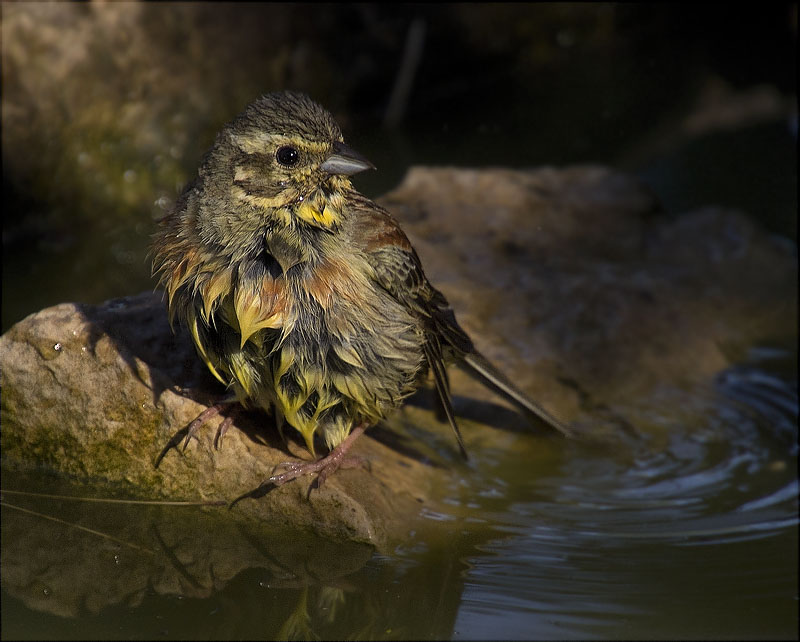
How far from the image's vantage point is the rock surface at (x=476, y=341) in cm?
392

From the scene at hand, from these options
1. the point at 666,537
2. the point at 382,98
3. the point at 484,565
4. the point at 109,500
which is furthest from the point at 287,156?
the point at 382,98

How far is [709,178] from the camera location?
317 inches

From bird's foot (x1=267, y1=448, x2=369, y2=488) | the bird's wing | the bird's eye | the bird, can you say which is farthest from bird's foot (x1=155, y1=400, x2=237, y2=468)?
the bird's eye

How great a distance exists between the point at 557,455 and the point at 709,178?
4.01 meters

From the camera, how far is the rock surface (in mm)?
3916

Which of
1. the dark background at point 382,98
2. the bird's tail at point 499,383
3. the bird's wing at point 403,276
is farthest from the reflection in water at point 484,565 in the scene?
the dark background at point 382,98

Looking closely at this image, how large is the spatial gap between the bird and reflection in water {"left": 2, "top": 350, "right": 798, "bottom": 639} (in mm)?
426

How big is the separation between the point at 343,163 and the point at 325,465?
115 centimetres

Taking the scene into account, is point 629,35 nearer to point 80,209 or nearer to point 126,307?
point 80,209

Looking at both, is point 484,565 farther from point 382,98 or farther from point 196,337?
point 382,98

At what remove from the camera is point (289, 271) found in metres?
Result: 3.55

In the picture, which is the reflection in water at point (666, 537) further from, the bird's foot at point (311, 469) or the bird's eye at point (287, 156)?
the bird's eye at point (287, 156)

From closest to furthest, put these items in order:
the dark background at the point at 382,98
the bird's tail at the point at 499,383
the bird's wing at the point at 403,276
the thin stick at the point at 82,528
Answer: the thin stick at the point at 82,528 → the bird's wing at the point at 403,276 → the bird's tail at the point at 499,383 → the dark background at the point at 382,98

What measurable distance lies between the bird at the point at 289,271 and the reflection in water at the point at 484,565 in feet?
1.40
